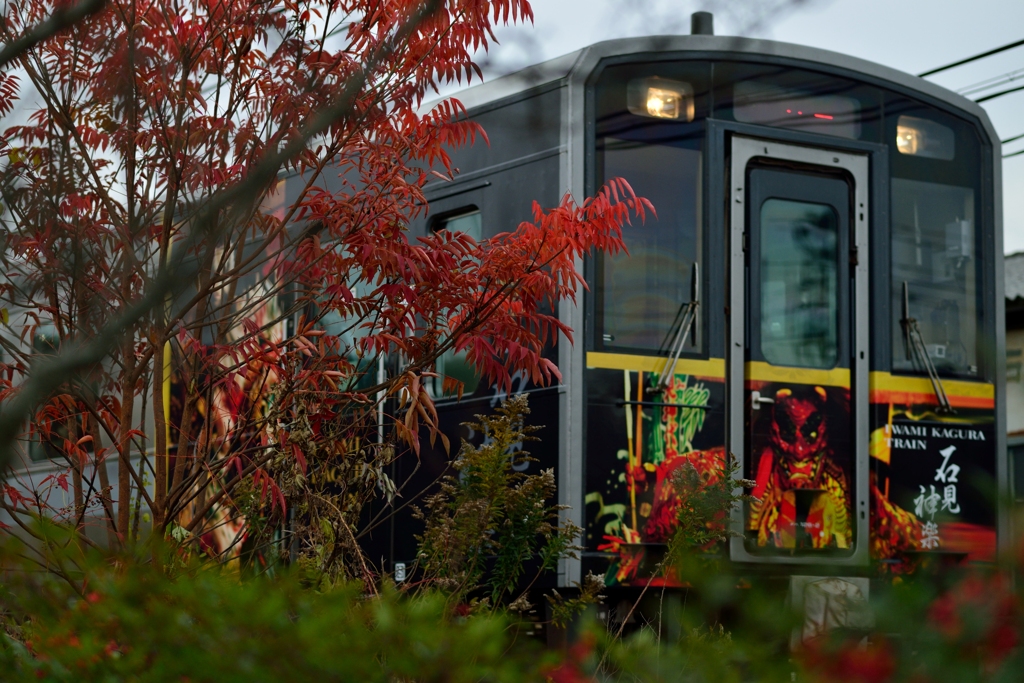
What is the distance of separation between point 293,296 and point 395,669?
5766mm

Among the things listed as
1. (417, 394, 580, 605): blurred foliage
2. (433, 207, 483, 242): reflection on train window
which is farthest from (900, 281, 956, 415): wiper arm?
(417, 394, 580, 605): blurred foliage

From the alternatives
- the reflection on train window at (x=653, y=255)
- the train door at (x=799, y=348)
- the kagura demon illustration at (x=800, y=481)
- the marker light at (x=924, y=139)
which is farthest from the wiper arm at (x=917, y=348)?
the reflection on train window at (x=653, y=255)

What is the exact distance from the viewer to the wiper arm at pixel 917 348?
650cm

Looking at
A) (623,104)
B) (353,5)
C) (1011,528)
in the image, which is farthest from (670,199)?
(1011,528)

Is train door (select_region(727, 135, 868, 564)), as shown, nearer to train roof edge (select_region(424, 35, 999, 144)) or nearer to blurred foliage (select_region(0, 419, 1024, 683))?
train roof edge (select_region(424, 35, 999, 144))

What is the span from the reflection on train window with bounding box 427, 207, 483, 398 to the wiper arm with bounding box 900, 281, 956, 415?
86.6 inches

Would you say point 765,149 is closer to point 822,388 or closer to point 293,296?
point 822,388

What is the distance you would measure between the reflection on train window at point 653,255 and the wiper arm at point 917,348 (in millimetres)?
1248

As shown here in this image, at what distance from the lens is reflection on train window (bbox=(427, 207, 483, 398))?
20.3 ft

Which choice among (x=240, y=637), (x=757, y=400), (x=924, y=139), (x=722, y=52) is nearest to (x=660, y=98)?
(x=722, y=52)

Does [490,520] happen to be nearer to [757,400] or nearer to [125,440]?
[125,440]

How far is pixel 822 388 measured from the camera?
623cm

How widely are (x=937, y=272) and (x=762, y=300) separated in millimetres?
1129

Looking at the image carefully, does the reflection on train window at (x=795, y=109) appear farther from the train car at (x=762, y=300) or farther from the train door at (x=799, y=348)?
the train door at (x=799, y=348)
